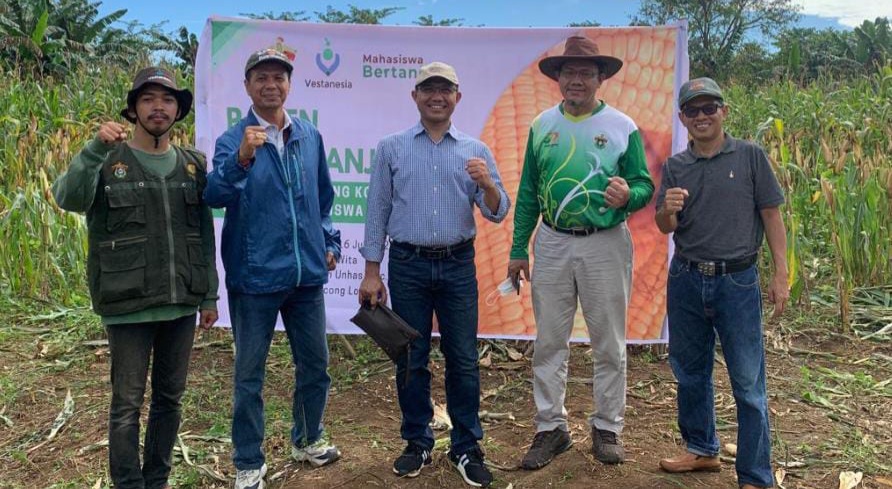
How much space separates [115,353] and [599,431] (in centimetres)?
233

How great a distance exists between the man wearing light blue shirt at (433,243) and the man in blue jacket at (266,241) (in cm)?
30

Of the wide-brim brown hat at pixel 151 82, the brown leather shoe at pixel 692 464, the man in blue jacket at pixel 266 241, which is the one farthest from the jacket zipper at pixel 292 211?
the brown leather shoe at pixel 692 464

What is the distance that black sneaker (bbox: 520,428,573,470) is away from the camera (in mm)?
3410

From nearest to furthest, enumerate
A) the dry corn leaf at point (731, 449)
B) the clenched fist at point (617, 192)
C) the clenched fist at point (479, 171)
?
the clenched fist at point (479, 171) → the clenched fist at point (617, 192) → the dry corn leaf at point (731, 449)

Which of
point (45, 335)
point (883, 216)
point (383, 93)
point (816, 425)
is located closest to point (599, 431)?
point (816, 425)

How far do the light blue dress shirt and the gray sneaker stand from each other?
4.13ft

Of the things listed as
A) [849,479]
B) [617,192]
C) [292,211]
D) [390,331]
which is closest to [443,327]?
[390,331]

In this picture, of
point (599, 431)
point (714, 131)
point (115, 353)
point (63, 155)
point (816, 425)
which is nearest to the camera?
point (115, 353)

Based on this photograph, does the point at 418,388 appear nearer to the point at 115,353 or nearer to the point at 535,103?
the point at 115,353

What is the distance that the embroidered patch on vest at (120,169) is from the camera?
106 inches

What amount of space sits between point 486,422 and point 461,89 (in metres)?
2.14

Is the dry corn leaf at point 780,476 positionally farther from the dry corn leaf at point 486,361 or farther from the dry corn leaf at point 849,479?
the dry corn leaf at point 486,361

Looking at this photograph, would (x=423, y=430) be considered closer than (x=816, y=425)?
Yes

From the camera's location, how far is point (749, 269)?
2959 mm
